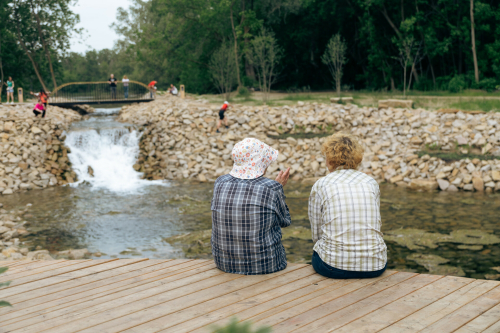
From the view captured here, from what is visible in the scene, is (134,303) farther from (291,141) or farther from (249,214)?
(291,141)

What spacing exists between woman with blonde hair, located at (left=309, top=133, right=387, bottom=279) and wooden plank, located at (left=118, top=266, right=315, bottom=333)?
243mm

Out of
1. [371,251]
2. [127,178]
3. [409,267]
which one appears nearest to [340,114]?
[127,178]

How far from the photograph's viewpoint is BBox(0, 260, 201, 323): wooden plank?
301cm

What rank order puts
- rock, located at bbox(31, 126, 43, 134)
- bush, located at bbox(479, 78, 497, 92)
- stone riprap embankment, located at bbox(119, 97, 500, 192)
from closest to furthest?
stone riprap embankment, located at bbox(119, 97, 500, 192)
rock, located at bbox(31, 126, 43, 134)
bush, located at bbox(479, 78, 497, 92)

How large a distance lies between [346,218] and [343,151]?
52 cm

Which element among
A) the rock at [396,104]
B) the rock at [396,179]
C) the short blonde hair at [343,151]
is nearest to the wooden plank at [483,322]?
the short blonde hair at [343,151]

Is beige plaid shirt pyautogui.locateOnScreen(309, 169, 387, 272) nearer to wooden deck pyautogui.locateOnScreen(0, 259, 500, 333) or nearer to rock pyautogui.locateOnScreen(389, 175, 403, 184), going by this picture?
wooden deck pyautogui.locateOnScreen(0, 259, 500, 333)

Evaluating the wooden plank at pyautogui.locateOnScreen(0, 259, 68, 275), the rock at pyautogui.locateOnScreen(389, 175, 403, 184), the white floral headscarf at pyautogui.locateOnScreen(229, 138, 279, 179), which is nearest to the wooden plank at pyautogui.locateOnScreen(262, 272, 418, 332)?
the white floral headscarf at pyautogui.locateOnScreen(229, 138, 279, 179)

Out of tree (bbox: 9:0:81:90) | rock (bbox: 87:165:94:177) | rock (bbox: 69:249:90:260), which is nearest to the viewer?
rock (bbox: 69:249:90:260)

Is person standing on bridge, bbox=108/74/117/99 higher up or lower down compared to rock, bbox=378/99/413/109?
higher up

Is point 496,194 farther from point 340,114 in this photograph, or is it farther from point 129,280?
point 129,280

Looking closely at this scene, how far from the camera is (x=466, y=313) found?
2.84 m

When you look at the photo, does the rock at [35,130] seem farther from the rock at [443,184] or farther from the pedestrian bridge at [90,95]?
the rock at [443,184]

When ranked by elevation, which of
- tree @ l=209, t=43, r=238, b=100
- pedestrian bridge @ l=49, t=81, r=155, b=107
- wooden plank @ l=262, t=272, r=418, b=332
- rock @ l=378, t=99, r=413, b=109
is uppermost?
tree @ l=209, t=43, r=238, b=100
